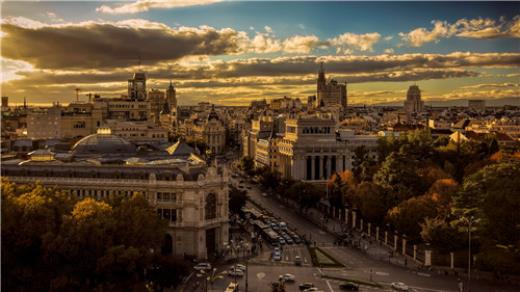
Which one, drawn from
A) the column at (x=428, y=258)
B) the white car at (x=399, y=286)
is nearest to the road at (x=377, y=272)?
the white car at (x=399, y=286)

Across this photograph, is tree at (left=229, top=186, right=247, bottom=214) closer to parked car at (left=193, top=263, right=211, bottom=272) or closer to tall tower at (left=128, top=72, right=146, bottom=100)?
parked car at (left=193, top=263, right=211, bottom=272)

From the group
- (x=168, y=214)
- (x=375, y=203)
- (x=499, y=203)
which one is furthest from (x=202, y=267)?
(x=499, y=203)

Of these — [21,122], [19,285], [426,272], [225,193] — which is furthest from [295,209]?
[21,122]

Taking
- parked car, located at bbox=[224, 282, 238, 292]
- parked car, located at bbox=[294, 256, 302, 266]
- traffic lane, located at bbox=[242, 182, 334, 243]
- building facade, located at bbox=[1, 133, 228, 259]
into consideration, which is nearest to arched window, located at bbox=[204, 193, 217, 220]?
building facade, located at bbox=[1, 133, 228, 259]

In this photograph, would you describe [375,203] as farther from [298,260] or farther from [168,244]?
[168,244]

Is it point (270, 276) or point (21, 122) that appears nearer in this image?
point (270, 276)

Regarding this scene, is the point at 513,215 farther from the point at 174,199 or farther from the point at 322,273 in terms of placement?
the point at 174,199
